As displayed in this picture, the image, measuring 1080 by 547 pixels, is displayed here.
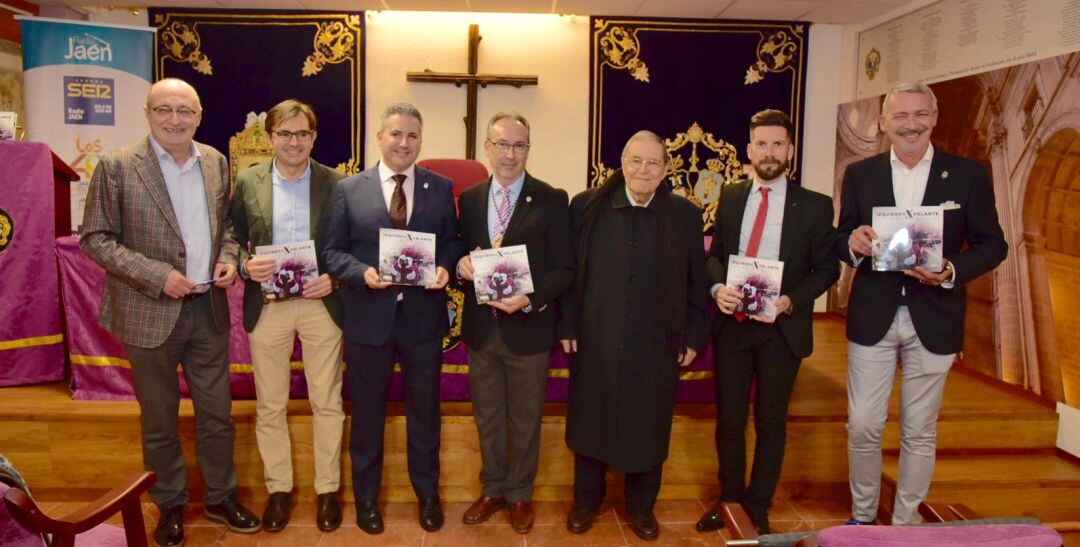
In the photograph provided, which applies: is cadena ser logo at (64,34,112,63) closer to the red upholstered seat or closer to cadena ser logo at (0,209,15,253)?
cadena ser logo at (0,209,15,253)

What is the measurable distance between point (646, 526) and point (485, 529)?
0.67 meters

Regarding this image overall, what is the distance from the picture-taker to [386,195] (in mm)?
2721

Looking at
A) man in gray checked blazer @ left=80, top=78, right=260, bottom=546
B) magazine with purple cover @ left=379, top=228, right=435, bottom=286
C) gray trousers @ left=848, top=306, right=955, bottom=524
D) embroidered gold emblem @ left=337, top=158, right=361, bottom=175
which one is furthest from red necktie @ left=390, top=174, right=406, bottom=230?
embroidered gold emblem @ left=337, top=158, right=361, bottom=175

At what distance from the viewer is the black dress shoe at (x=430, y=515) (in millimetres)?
2961

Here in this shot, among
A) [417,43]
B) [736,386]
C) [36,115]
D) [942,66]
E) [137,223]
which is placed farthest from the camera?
[417,43]

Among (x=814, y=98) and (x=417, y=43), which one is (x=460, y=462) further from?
(x=814, y=98)

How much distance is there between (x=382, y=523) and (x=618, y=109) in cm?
427

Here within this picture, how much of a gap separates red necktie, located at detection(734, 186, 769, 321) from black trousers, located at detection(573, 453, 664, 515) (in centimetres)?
76

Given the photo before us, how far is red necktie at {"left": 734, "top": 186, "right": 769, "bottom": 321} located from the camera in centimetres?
274

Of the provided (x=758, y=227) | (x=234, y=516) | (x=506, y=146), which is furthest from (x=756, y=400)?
(x=234, y=516)

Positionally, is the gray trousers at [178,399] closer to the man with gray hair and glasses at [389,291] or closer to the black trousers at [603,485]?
the man with gray hair and glasses at [389,291]

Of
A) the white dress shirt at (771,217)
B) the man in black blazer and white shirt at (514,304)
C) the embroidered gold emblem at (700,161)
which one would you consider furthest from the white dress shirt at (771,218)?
the embroidered gold emblem at (700,161)

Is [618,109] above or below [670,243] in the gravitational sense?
above

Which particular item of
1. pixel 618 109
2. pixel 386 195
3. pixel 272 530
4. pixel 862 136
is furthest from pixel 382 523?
pixel 862 136
